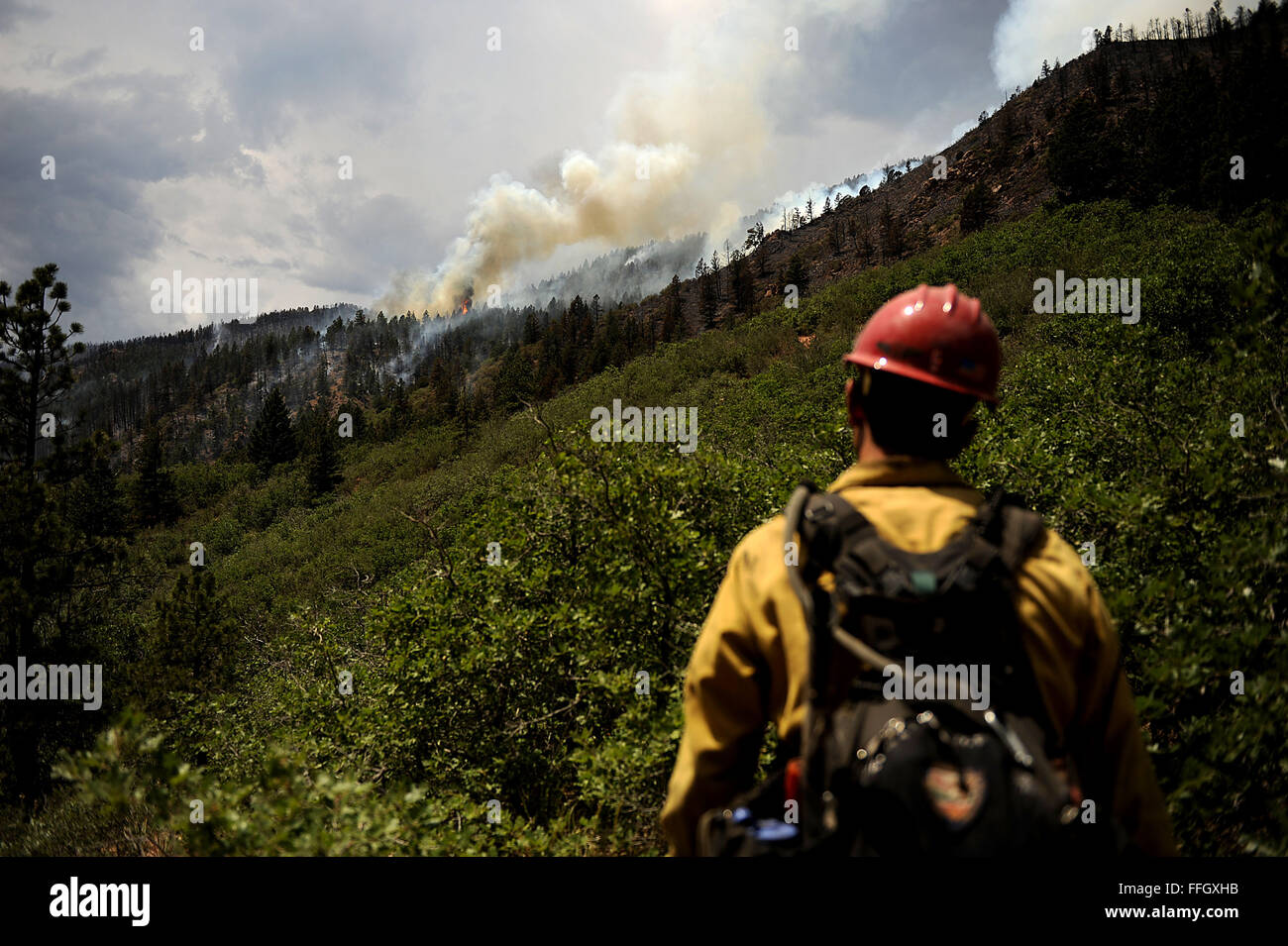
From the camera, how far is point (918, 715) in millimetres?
1381

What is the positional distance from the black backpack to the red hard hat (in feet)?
1.22

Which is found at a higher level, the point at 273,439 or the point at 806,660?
the point at 273,439

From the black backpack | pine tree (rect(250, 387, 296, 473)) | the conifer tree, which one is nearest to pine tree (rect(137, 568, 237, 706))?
the black backpack

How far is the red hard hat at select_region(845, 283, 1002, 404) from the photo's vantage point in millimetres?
1801

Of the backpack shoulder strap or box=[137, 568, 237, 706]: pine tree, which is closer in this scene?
the backpack shoulder strap

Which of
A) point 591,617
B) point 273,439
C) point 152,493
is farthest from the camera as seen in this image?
point 273,439

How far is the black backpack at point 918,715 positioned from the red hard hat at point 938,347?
0.37 meters

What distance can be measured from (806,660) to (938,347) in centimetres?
95

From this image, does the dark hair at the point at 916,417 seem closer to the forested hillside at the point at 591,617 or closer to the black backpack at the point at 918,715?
the black backpack at the point at 918,715

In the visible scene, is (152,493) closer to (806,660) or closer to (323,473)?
(323,473)

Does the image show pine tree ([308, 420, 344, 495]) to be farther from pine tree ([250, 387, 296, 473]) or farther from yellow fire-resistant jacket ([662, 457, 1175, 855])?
yellow fire-resistant jacket ([662, 457, 1175, 855])

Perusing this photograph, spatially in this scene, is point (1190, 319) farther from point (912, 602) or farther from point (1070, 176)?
point (1070, 176)

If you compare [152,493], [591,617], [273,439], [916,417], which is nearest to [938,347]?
[916,417]

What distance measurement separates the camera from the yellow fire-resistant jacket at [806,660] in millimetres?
1597
